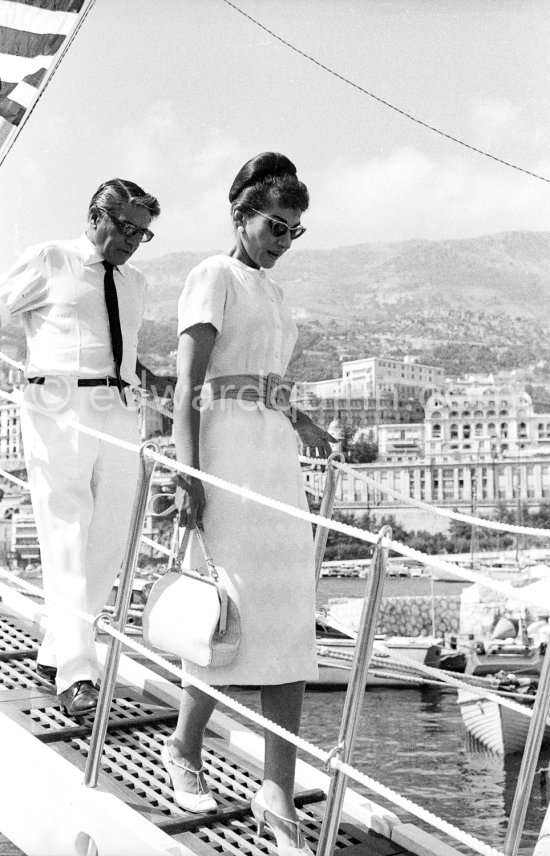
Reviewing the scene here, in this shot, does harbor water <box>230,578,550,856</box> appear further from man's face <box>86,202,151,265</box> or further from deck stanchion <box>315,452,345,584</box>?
man's face <box>86,202,151,265</box>

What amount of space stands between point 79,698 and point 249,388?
1.06 meters

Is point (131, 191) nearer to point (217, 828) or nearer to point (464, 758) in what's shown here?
point (217, 828)

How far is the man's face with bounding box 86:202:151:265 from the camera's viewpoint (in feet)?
8.86

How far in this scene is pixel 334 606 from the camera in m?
50.2

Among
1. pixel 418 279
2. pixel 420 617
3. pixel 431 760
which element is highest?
Answer: pixel 418 279

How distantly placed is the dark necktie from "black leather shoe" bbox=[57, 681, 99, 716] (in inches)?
32.8

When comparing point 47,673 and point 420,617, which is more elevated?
point 47,673

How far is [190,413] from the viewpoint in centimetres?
198

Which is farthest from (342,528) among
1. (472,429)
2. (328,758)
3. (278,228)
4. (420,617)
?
(472,429)

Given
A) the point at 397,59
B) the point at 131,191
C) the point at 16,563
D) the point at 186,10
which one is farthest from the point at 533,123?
the point at 131,191

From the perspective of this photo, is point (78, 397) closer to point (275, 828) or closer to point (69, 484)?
point (69, 484)

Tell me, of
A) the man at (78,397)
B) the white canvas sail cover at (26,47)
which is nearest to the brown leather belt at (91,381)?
the man at (78,397)

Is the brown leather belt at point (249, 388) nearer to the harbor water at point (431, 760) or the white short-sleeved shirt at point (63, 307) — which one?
the white short-sleeved shirt at point (63, 307)

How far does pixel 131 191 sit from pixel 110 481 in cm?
85
